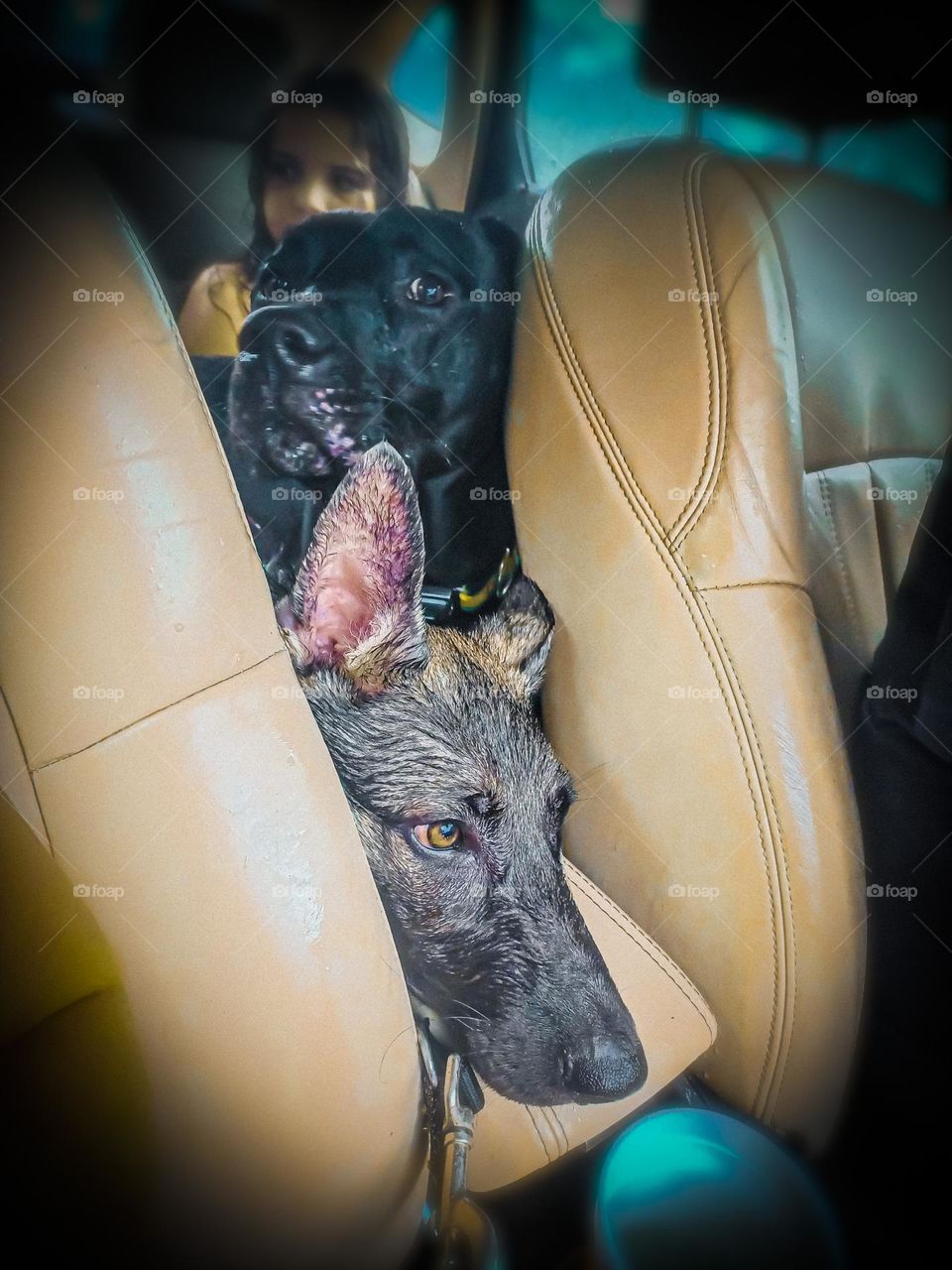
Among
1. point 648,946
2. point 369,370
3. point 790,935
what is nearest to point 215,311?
point 369,370

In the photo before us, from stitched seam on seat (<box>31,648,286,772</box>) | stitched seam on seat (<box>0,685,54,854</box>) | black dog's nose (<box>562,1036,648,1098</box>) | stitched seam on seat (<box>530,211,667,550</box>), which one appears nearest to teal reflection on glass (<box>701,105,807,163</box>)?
stitched seam on seat (<box>530,211,667,550</box>)

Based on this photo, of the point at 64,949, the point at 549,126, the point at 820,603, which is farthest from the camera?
the point at 820,603

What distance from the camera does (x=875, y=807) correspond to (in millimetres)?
1277

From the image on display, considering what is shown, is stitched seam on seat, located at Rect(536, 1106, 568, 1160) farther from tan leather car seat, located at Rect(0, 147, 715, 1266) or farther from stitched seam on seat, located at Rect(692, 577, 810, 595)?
stitched seam on seat, located at Rect(692, 577, 810, 595)

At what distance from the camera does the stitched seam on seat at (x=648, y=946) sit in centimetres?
121

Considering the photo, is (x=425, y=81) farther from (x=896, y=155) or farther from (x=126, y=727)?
(x=126, y=727)

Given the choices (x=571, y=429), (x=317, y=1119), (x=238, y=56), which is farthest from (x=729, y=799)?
(x=238, y=56)

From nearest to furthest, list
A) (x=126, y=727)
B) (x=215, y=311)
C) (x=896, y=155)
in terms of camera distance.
Result: (x=126, y=727)
(x=215, y=311)
(x=896, y=155)

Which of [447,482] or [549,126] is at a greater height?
[549,126]

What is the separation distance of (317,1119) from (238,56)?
146 centimetres

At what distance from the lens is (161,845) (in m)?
0.97

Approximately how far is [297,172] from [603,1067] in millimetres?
1389

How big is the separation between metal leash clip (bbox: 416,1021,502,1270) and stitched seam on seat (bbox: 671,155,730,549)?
86 centimetres

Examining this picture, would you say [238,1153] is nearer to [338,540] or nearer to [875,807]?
[338,540]
